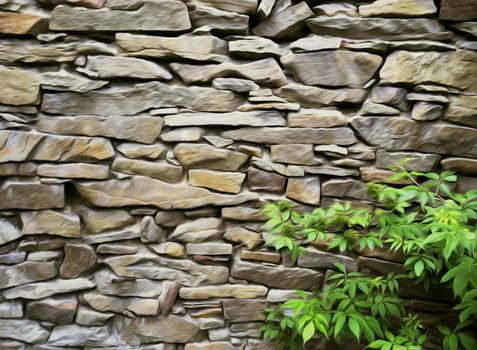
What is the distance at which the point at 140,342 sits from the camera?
144 centimetres

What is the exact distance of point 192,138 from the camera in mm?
1353

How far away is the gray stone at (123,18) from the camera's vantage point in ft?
4.25

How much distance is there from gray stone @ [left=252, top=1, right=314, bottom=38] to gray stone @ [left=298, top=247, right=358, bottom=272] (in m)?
0.75

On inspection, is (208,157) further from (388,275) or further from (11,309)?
(11,309)

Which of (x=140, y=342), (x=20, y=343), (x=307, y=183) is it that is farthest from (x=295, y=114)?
(x=20, y=343)

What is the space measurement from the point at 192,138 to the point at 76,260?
588 millimetres

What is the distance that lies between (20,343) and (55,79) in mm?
941

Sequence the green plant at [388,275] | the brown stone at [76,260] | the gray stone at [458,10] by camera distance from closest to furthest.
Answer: the green plant at [388,275] < the gray stone at [458,10] < the brown stone at [76,260]

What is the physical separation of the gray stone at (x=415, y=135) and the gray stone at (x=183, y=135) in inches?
20.5

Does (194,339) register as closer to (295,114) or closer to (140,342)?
(140,342)

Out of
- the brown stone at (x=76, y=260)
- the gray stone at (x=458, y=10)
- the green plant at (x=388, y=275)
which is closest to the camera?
the green plant at (x=388, y=275)

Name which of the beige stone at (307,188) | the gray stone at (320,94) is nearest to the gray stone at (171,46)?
the gray stone at (320,94)

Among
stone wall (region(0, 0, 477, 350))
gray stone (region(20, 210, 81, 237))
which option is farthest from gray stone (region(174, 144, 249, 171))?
gray stone (region(20, 210, 81, 237))

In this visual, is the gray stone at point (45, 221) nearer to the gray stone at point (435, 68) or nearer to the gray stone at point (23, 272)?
the gray stone at point (23, 272)
